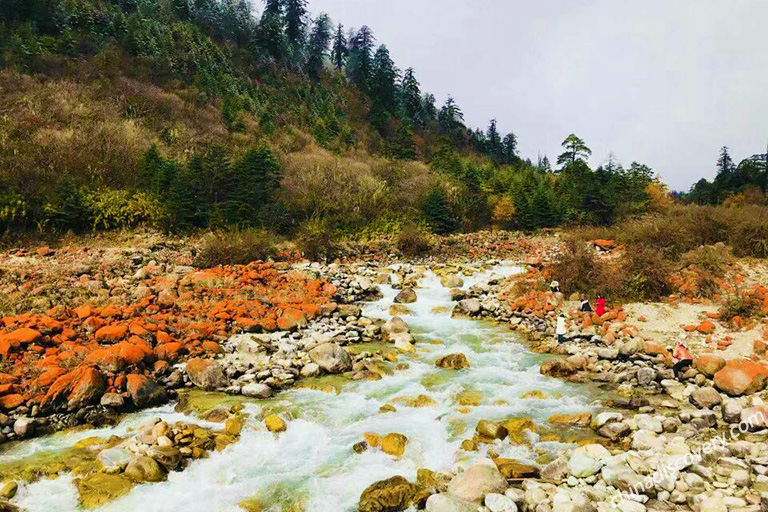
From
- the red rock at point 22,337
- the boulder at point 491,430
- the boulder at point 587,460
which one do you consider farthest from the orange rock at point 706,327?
the red rock at point 22,337

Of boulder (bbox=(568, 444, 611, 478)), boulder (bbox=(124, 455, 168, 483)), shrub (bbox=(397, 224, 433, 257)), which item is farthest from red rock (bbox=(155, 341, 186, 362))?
shrub (bbox=(397, 224, 433, 257))

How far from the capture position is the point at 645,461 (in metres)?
5.14

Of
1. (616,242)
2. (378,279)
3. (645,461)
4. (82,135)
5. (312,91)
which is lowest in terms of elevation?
(645,461)

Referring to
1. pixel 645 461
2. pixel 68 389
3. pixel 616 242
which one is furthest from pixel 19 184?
pixel 616 242

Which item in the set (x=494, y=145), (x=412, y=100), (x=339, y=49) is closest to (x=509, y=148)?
(x=494, y=145)

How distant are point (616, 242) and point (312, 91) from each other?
41574 millimetres

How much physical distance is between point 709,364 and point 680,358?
0.58 meters

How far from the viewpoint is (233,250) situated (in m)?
15.9

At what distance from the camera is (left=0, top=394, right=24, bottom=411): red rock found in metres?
6.38

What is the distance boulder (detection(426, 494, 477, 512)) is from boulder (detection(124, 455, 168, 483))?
11.4 ft

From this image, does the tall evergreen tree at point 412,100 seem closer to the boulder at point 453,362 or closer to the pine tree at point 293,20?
the pine tree at point 293,20

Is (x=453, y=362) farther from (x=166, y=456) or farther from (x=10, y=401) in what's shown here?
(x=10, y=401)

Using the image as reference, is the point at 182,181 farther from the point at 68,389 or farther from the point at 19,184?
the point at 68,389

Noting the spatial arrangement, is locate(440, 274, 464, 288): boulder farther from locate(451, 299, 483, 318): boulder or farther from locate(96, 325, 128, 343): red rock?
locate(96, 325, 128, 343): red rock
